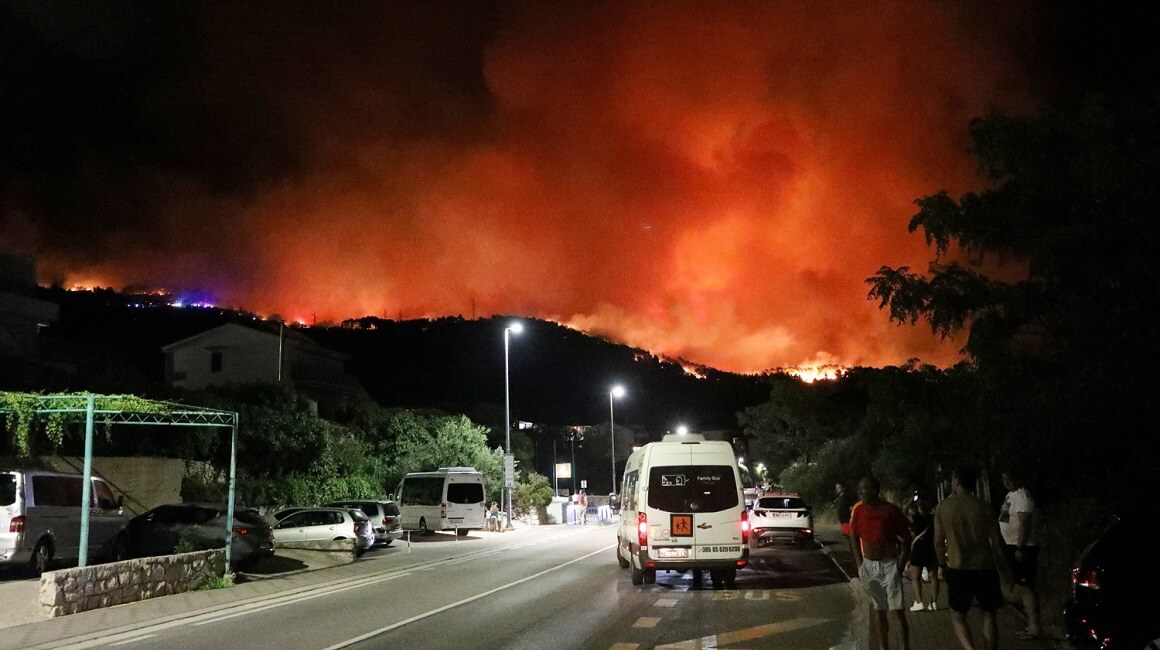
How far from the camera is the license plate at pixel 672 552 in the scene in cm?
1540

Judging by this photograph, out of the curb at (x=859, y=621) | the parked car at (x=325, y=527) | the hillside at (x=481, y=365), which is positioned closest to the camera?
the curb at (x=859, y=621)

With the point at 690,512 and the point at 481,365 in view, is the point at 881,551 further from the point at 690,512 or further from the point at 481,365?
the point at 481,365

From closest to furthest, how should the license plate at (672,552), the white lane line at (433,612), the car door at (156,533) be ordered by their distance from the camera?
the white lane line at (433,612), the license plate at (672,552), the car door at (156,533)

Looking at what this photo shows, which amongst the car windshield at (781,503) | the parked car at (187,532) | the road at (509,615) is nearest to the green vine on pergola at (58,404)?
the road at (509,615)

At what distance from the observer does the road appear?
35.2 feet

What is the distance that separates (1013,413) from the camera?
11.5m

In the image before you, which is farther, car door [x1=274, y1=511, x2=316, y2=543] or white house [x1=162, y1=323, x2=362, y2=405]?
white house [x1=162, y1=323, x2=362, y2=405]

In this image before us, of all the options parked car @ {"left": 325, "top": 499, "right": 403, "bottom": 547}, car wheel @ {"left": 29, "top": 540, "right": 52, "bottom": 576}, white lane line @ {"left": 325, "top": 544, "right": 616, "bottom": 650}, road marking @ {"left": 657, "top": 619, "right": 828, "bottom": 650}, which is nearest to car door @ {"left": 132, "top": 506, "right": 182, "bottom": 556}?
car wheel @ {"left": 29, "top": 540, "right": 52, "bottom": 576}

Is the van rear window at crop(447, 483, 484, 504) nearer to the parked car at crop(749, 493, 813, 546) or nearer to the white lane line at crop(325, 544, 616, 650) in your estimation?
the parked car at crop(749, 493, 813, 546)

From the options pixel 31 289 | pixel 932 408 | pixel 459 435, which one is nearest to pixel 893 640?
pixel 932 408

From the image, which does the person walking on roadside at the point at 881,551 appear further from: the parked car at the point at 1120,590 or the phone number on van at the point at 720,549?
the phone number on van at the point at 720,549

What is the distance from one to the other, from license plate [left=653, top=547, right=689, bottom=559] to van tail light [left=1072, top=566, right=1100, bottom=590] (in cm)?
832

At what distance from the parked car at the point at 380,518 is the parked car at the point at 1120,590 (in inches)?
881

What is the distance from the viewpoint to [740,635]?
1083 centimetres
